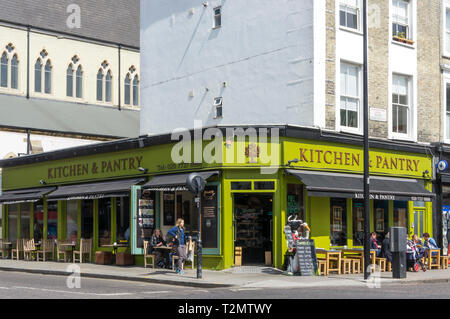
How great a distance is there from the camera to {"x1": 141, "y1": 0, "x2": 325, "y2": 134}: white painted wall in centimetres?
2347

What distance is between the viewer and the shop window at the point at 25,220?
3130 cm

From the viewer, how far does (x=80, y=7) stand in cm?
5294

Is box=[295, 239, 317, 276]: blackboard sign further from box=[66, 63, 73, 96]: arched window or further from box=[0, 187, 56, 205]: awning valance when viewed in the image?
box=[66, 63, 73, 96]: arched window

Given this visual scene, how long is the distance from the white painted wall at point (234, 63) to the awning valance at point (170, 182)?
381 centimetres

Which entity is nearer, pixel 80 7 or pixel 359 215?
pixel 359 215

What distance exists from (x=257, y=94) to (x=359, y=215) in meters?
5.51

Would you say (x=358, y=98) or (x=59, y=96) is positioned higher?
(x=59, y=96)

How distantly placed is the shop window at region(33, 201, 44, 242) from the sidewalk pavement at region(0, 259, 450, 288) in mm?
6287

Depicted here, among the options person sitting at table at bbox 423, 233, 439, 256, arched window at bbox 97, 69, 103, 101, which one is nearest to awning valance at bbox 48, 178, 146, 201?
person sitting at table at bbox 423, 233, 439, 256

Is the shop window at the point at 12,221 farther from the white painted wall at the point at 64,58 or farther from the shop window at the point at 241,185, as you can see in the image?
the white painted wall at the point at 64,58

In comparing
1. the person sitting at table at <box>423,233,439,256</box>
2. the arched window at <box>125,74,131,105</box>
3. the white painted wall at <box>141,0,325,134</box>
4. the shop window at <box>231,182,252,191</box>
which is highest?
the arched window at <box>125,74,131,105</box>

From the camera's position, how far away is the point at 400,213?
25.7m
